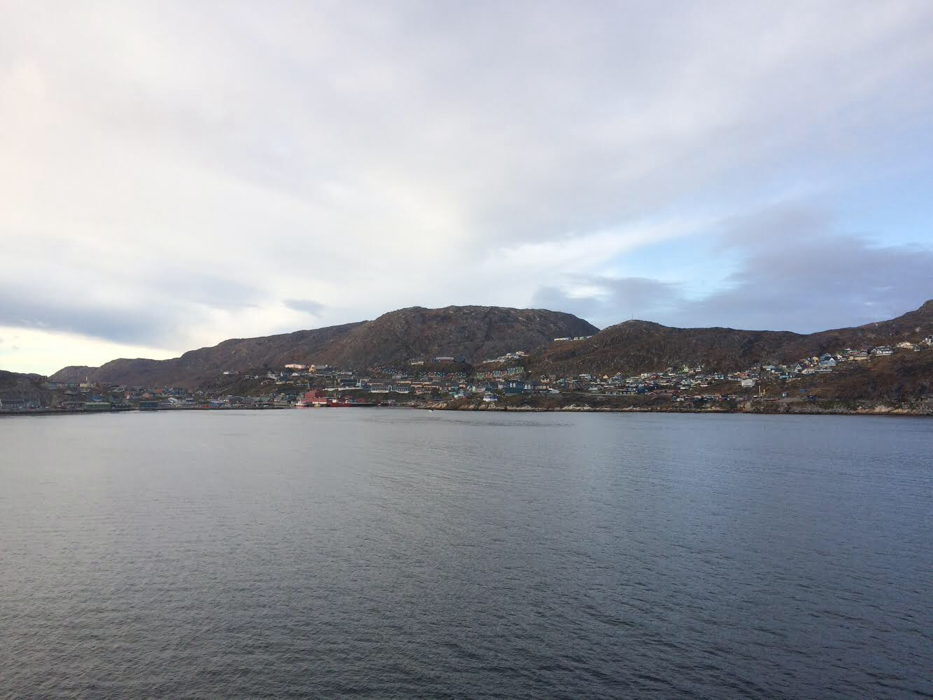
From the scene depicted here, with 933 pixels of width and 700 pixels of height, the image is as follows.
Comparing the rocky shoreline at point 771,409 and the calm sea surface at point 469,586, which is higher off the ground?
the rocky shoreline at point 771,409

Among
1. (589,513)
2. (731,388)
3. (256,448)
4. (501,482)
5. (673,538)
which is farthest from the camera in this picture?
(731,388)

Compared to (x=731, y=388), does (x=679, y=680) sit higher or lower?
lower

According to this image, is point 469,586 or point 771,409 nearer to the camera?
point 469,586

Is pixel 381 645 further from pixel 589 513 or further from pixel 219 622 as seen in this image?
pixel 589 513

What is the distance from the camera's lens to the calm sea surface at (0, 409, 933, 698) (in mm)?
16594

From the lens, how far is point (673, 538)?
3052cm

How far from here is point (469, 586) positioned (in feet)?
77.2

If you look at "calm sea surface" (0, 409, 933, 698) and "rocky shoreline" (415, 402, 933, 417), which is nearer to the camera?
"calm sea surface" (0, 409, 933, 698)

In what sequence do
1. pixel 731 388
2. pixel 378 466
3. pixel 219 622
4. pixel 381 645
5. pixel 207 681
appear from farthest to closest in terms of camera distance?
1. pixel 731 388
2. pixel 378 466
3. pixel 219 622
4. pixel 381 645
5. pixel 207 681

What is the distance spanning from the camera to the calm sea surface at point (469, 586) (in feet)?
54.4

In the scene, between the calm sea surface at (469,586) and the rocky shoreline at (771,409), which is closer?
the calm sea surface at (469,586)

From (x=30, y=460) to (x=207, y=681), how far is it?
6781cm

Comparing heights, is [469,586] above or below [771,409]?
below

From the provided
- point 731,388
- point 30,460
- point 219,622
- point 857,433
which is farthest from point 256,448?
point 731,388
